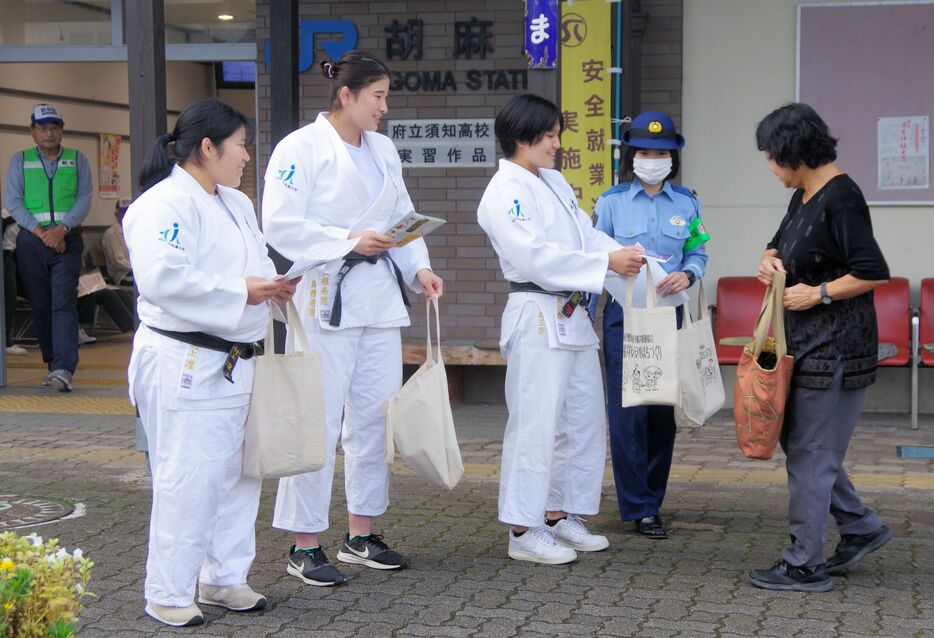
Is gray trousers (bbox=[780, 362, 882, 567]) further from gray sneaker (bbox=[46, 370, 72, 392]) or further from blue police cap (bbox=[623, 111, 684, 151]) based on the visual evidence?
gray sneaker (bbox=[46, 370, 72, 392])

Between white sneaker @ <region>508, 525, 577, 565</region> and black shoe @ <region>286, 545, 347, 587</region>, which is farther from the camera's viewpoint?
white sneaker @ <region>508, 525, 577, 565</region>

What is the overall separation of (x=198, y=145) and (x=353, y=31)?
16.2ft

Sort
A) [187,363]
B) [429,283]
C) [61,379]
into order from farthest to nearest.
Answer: [61,379], [429,283], [187,363]

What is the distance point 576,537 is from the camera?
5.39m

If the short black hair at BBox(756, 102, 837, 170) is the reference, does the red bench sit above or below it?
below

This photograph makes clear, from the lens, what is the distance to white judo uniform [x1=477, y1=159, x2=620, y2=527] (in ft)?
16.5

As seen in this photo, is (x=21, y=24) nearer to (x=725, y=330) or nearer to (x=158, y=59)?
(x=158, y=59)

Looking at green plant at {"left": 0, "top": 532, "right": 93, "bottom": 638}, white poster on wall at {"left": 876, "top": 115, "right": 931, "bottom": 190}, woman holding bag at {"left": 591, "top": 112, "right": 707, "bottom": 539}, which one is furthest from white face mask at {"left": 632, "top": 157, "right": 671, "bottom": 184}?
white poster on wall at {"left": 876, "top": 115, "right": 931, "bottom": 190}

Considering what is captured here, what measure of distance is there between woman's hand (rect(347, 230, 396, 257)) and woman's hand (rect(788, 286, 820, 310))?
4.87 feet

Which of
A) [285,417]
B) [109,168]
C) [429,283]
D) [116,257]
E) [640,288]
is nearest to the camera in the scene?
[285,417]

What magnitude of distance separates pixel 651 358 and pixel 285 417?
152cm

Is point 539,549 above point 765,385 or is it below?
below

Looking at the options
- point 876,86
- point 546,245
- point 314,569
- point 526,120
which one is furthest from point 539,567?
point 876,86

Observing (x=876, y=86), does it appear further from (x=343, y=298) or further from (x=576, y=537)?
(x=343, y=298)
